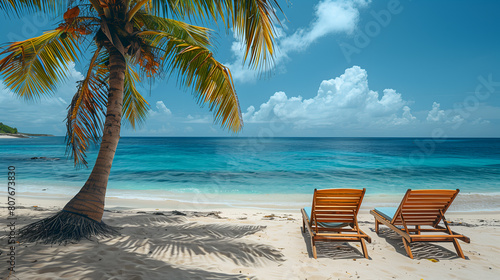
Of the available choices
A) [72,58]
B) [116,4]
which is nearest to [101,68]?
[72,58]

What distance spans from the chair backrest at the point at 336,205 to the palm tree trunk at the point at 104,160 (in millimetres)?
3302

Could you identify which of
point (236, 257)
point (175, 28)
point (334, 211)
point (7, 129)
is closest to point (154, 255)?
point (236, 257)

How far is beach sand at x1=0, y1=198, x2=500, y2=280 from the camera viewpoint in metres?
2.94

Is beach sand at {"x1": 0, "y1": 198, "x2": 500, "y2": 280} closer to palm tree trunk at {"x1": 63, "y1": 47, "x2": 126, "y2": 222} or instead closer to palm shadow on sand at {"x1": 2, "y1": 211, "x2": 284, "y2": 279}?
palm shadow on sand at {"x1": 2, "y1": 211, "x2": 284, "y2": 279}

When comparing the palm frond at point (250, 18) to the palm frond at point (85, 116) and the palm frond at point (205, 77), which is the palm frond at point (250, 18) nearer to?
the palm frond at point (205, 77)

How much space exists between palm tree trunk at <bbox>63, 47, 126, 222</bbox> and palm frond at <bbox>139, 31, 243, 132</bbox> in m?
0.82

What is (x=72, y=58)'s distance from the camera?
525 centimetres

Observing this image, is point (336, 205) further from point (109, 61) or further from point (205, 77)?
point (109, 61)

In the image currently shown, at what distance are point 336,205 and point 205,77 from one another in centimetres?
315

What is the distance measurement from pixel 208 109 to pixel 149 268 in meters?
2.87

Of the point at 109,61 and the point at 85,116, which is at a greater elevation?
the point at 109,61

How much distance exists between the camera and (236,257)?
3.59m

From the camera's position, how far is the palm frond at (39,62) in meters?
4.62

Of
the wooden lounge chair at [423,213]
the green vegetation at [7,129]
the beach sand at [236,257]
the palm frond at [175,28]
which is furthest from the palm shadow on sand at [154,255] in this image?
the green vegetation at [7,129]
